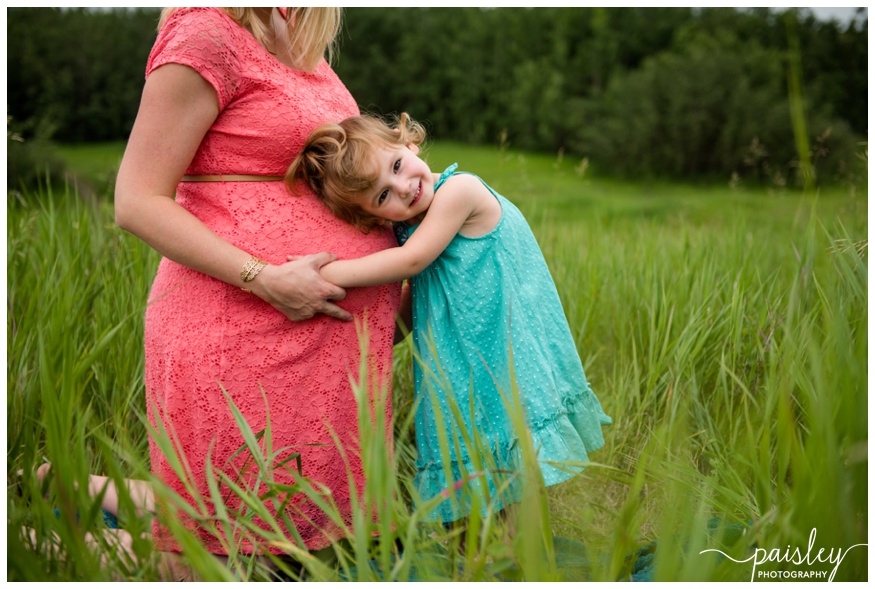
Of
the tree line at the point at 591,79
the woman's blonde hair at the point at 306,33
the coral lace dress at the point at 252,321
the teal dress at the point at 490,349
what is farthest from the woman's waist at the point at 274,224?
the tree line at the point at 591,79

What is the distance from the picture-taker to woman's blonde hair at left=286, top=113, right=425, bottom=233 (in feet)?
4.92

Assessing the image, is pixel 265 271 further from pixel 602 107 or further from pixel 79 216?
pixel 602 107

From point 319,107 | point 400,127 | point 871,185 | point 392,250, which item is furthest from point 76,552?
point 871,185

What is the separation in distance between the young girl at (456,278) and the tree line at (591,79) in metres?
8.36

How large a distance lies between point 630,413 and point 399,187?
110 centimetres

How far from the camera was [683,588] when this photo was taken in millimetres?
896

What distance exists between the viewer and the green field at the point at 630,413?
3.11ft

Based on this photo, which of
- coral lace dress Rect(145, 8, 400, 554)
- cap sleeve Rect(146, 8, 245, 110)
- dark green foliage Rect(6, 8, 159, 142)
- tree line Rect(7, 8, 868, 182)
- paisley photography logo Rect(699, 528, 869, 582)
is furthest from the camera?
tree line Rect(7, 8, 868, 182)

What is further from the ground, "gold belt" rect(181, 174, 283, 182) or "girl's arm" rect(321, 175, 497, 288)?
"gold belt" rect(181, 174, 283, 182)

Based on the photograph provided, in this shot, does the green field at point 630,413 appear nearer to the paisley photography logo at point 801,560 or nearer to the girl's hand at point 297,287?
the paisley photography logo at point 801,560

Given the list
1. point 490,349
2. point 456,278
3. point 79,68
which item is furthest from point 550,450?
point 79,68

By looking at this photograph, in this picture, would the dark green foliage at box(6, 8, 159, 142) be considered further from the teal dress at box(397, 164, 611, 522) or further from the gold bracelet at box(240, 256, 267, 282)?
the teal dress at box(397, 164, 611, 522)

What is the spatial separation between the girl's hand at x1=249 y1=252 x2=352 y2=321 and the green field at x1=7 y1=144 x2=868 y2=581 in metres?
0.32

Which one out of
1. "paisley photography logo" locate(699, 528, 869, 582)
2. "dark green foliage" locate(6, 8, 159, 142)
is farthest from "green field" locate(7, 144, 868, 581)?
"dark green foliage" locate(6, 8, 159, 142)
